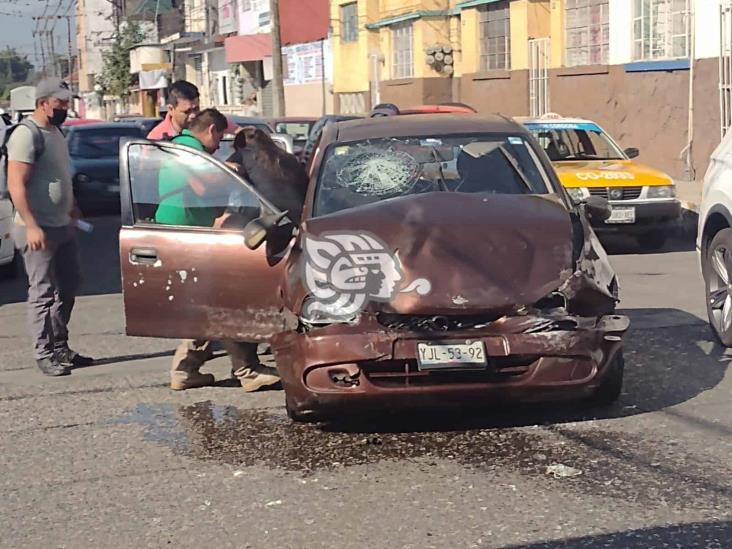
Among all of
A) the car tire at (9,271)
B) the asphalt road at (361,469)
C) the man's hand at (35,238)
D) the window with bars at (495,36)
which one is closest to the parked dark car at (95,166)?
the car tire at (9,271)

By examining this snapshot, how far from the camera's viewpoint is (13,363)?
862 centimetres

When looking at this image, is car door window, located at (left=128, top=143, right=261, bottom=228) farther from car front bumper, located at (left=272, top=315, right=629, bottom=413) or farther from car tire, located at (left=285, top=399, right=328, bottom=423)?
car front bumper, located at (left=272, top=315, right=629, bottom=413)

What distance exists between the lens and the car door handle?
7.07 m

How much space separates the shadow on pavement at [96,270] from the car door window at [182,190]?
4692 mm

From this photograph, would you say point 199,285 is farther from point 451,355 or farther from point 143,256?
point 451,355

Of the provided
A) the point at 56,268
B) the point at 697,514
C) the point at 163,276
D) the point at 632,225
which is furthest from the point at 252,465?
the point at 632,225

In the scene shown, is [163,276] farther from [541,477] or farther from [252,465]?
[541,477]

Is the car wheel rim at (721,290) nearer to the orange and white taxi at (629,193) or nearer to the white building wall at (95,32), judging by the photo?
the orange and white taxi at (629,193)

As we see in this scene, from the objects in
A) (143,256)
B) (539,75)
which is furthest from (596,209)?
(539,75)

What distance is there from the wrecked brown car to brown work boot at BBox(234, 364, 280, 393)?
1.54 ft

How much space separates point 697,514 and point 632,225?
27.9 feet

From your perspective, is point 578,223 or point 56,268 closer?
point 578,223

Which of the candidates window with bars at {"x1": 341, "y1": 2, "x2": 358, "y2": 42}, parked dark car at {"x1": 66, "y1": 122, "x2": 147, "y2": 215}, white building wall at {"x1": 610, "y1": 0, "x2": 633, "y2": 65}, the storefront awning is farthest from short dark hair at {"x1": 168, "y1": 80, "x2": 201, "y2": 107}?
the storefront awning

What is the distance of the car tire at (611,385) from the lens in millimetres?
6395
